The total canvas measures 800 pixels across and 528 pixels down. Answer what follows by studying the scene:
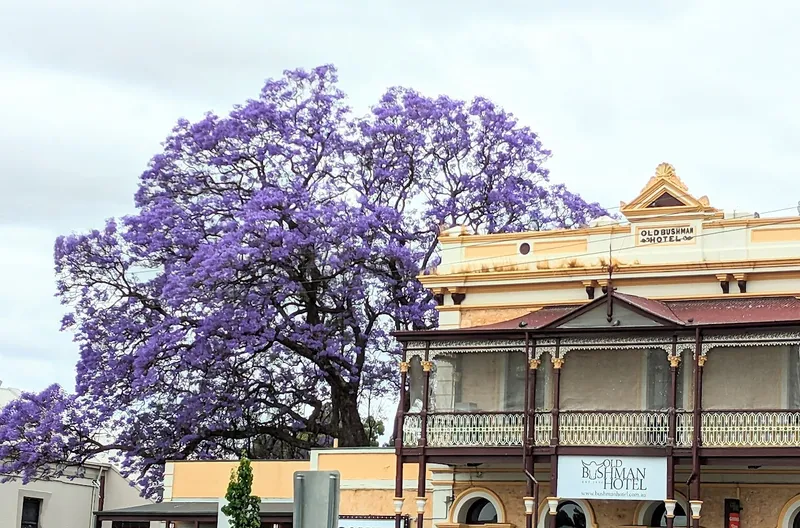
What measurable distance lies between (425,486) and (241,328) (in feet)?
28.3

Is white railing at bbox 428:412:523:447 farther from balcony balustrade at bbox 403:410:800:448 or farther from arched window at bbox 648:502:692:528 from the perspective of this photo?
arched window at bbox 648:502:692:528

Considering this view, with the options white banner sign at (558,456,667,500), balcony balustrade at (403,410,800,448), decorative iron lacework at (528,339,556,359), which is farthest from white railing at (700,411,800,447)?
decorative iron lacework at (528,339,556,359)

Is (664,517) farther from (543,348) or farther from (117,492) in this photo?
(117,492)

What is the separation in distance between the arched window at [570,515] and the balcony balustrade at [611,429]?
6.55 ft

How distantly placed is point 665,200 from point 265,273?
1160 cm

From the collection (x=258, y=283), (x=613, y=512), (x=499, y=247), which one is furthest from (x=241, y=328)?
(x=613, y=512)

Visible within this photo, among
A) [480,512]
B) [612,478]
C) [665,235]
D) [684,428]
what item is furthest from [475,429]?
[665,235]

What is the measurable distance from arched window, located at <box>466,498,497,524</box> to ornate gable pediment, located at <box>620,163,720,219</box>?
21.2ft

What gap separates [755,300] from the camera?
28609 mm

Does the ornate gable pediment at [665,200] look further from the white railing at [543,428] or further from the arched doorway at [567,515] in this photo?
Answer: the arched doorway at [567,515]

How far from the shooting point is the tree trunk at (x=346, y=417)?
39375 millimetres

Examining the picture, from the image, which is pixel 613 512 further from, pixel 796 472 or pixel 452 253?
pixel 452 253

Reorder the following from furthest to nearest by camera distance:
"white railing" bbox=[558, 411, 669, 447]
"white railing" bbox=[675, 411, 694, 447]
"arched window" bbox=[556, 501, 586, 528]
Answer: "arched window" bbox=[556, 501, 586, 528] → "white railing" bbox=[558, 411, 669, 447] → "white railing" bbox=[675, 411, 694, 447]

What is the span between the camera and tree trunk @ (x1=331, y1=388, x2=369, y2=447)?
3938cm
